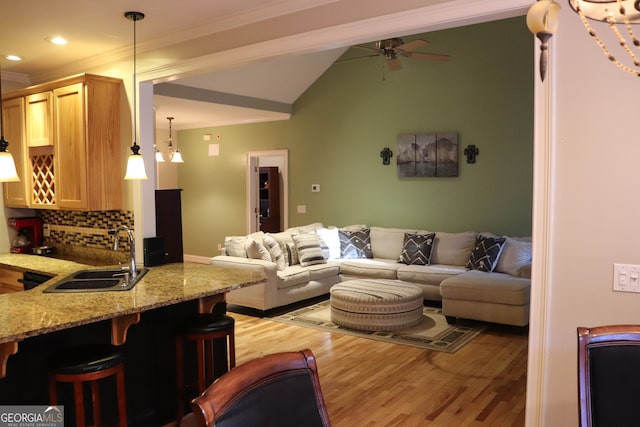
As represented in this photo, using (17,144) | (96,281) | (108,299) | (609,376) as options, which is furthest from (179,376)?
(17,144)

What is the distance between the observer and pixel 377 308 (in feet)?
16.3

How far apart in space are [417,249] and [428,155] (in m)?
1.35

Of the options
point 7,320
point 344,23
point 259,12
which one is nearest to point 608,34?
point 344,23

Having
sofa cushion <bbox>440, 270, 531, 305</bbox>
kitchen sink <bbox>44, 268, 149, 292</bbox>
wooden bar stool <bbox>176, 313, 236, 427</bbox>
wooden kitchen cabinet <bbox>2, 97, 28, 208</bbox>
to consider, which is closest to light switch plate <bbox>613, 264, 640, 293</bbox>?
wooden bar stool <bbox>176, 313, 236, 427</bbox>

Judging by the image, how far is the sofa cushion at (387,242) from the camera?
269 inches

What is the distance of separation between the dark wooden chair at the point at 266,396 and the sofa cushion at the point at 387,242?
5436 millimetres

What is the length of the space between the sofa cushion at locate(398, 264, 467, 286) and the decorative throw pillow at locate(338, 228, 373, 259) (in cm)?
79

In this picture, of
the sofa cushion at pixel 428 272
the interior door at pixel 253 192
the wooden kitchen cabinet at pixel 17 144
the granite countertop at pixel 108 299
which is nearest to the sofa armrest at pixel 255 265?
the sofa cushion at pixel 428 272

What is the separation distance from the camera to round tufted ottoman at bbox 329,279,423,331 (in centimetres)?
499

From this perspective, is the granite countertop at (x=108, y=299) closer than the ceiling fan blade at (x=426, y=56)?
Yes

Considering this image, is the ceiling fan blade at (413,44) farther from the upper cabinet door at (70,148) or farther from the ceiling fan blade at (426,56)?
the upper cabinet door at (70,148)

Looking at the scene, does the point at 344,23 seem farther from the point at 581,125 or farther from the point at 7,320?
the point at 7,320

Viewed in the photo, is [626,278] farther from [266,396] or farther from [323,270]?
[323,270]

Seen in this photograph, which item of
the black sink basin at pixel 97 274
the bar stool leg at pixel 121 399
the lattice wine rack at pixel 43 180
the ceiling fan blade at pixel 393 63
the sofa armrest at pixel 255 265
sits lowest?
the bar stool leg at pixel 121 399
